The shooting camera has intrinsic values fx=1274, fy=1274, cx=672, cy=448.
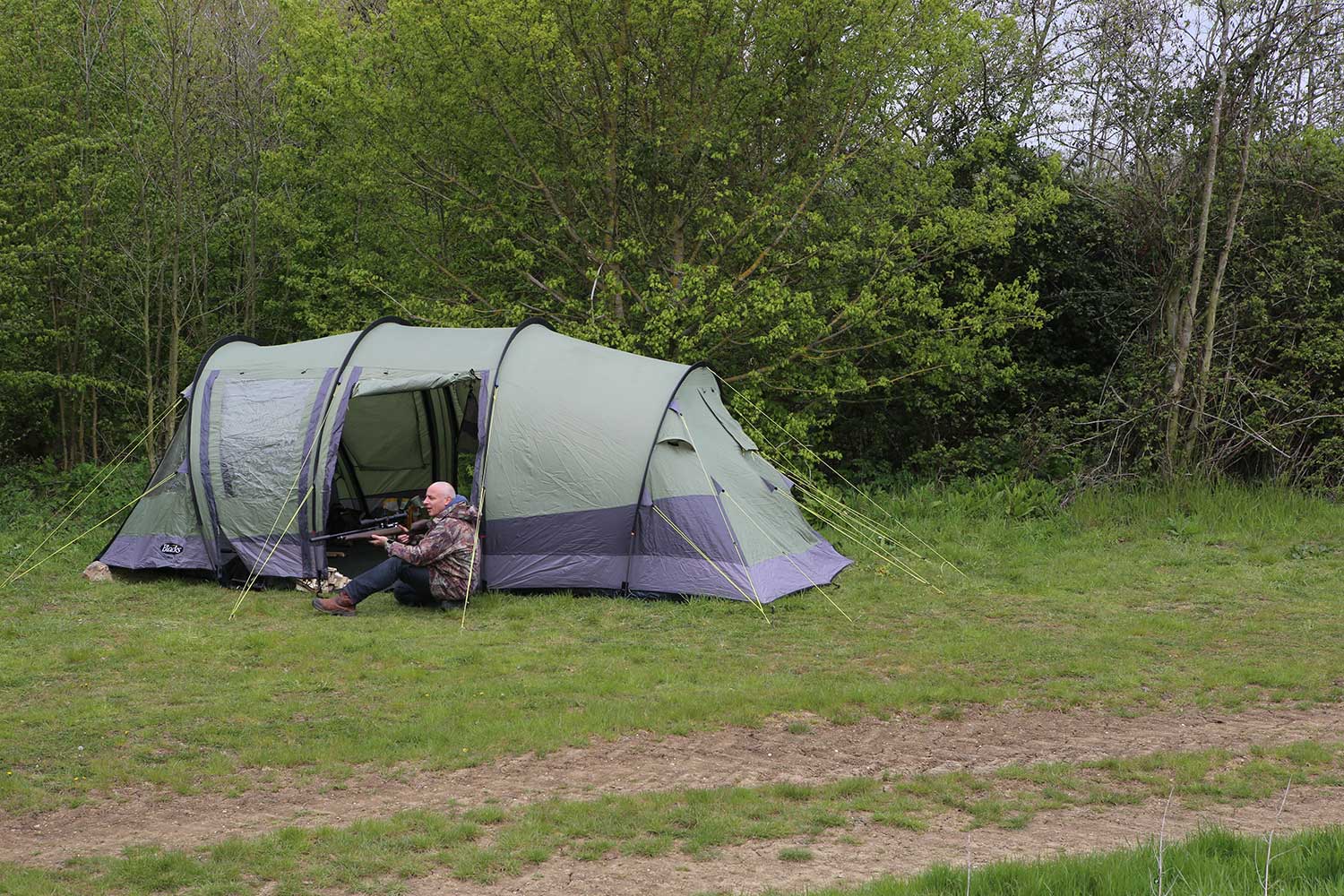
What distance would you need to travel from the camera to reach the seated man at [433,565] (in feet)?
29.9

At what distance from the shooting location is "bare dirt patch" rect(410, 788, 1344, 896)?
14.4 ft

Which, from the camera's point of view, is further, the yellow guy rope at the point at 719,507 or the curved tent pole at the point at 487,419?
the curved tent pole at the point at 487,419

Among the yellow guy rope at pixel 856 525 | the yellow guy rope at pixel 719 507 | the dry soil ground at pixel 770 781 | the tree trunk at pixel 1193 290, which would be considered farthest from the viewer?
the tree trunk at pixel 1193 290

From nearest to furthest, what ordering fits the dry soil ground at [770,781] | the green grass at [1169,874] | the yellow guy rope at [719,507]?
1. the green grass at [1169,874]
2. the dry soil ground at [770,781]
3. the yellow guy rope at [719,507]

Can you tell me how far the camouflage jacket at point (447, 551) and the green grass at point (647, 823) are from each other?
13.4 feet

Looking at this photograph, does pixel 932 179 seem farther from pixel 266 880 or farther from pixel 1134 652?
pixel 266 880

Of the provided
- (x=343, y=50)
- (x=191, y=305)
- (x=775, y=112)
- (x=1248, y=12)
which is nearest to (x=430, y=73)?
(x=343, y=50)

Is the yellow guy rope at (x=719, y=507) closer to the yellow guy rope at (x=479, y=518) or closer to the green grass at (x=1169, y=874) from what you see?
the yellow guy rope at (x=479, y=518)

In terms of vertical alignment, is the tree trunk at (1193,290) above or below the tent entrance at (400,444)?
above

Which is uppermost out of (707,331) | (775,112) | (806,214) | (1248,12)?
(1248,12)

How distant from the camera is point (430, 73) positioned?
13.4 m

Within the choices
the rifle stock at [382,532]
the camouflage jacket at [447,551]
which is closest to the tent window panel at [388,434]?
the rifle stock at [382,532]

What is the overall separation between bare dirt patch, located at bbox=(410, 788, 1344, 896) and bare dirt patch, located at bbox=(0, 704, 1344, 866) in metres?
0.76

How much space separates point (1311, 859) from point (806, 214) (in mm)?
10200
